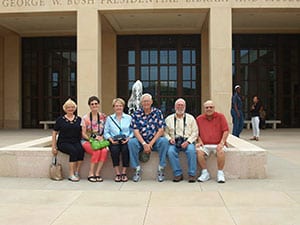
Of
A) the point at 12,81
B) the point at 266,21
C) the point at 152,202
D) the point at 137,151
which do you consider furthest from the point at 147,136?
the point at 12,81

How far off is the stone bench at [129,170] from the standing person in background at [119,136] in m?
0.27

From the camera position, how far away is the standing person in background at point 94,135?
7.12 meters

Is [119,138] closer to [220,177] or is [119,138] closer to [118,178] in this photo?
[118,178]

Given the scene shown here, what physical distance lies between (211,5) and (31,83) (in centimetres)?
1260

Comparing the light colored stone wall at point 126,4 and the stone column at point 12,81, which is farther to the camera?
the stone column at point 12,81

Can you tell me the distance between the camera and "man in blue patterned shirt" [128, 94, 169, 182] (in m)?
7.05

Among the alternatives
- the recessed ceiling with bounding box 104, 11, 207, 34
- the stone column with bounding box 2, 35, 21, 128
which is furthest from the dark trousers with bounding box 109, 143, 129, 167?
the stone column with bounding box 2, 35, 21, 128

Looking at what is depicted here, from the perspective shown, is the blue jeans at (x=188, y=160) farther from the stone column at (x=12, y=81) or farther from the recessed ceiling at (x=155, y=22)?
the stone column at (x=12, y=81)

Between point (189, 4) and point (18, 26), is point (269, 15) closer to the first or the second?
point (189, 4)

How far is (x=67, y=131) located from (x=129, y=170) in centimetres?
133

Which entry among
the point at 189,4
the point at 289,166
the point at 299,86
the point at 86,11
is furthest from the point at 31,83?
the point at 289,166

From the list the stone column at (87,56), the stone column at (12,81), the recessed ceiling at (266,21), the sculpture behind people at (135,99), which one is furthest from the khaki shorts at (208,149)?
the stone column at (12,81)

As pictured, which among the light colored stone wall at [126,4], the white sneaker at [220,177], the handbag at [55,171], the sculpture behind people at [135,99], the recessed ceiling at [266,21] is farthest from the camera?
the recessed ceiling at [266,21]

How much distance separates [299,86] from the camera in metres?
23.8
